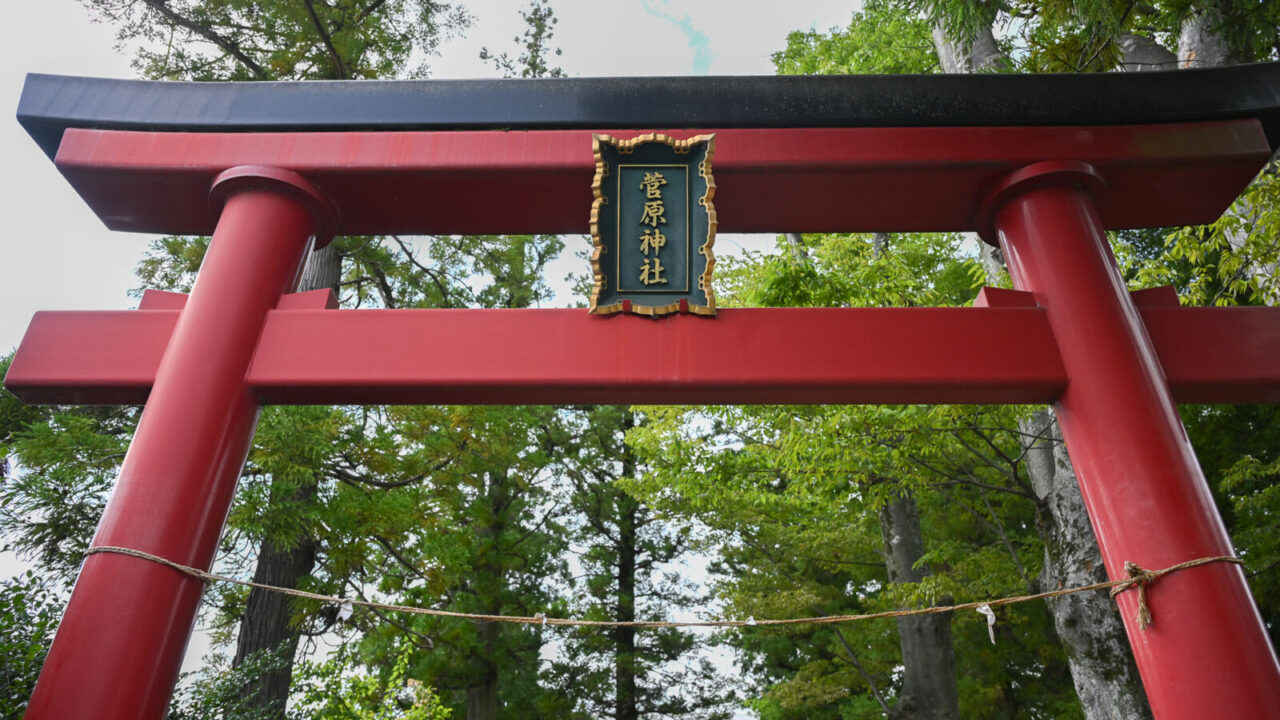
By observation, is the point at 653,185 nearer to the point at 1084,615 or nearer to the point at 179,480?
the point at 179,480

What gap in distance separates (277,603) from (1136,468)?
6.40 m

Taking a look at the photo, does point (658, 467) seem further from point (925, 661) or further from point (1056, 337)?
point (1056, 337)

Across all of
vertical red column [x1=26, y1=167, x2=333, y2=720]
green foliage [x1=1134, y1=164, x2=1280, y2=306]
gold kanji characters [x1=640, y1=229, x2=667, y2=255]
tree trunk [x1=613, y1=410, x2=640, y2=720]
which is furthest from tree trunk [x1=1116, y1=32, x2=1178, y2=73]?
tree trunk [x1=613, y1=410, x2=640, y2=720]

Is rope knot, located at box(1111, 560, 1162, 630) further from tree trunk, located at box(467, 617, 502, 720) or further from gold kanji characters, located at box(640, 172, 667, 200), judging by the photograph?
tree trunk, located at box(467, 617, 502, 720)

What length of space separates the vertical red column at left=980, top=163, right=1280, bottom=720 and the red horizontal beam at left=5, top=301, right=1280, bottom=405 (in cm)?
14

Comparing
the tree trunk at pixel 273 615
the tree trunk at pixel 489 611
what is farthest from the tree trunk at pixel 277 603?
the tree trunk at pixel 489 611

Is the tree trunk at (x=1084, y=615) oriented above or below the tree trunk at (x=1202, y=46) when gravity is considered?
below

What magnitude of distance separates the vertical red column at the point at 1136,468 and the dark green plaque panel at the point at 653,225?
4.56 ft

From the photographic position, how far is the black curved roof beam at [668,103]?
341cm

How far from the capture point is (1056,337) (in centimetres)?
303

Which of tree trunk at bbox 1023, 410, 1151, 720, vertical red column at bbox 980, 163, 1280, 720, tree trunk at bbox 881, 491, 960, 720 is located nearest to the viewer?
vertical red column at bbox 980, 163, 1280, 720

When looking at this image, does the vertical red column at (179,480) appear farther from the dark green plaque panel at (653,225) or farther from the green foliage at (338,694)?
the green foliage at (338,694)

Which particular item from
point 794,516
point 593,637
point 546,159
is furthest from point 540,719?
point 546,159

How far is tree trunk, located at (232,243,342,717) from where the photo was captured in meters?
6.09
